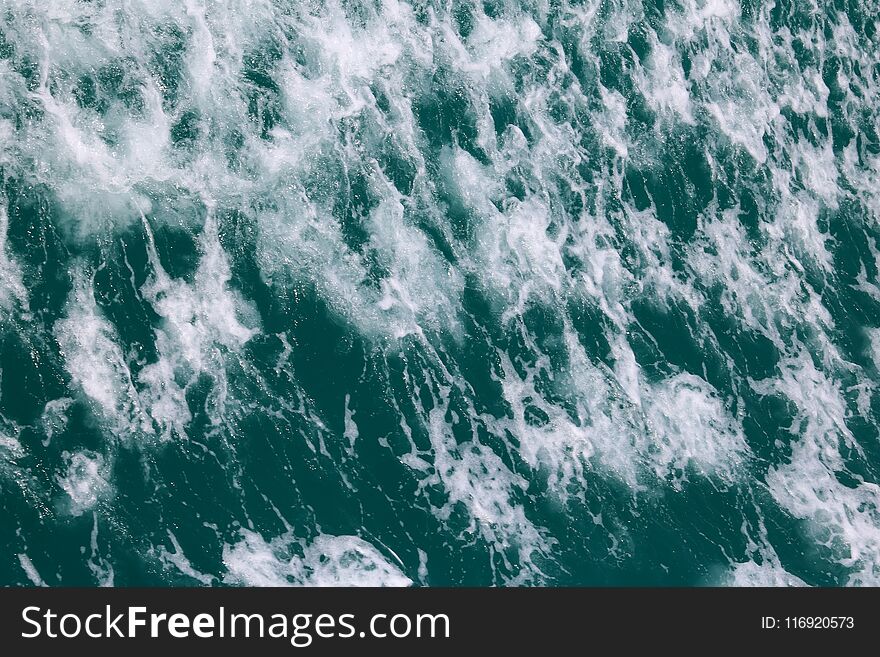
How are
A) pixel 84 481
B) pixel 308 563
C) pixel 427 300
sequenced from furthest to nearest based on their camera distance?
pixel 427 300, pixel 308 563, pixel 84 481

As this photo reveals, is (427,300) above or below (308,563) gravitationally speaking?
above

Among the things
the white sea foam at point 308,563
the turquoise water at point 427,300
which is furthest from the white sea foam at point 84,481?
the white sea foam at point 308,563

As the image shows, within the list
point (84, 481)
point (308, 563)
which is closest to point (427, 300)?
point (308, 563)

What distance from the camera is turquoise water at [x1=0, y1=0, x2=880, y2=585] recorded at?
154 feet

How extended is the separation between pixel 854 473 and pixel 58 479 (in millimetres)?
57268

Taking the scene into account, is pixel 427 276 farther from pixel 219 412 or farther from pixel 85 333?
pixel 85 333

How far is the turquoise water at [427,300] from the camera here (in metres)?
46.9

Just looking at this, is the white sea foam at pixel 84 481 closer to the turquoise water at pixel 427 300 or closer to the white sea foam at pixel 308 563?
the turquoise water at pixel 427 300

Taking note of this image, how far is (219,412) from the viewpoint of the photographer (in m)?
48.2

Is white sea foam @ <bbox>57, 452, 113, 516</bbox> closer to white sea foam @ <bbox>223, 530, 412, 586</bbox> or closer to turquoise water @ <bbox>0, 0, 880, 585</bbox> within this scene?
turquoise water @ <bbox>0, 0, 880, 585</bbox>

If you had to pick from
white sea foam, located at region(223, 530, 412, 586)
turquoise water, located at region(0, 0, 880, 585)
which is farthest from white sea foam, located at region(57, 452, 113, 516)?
white sea foam, located at region(223, 530, 412, 586)

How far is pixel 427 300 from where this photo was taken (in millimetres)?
53219

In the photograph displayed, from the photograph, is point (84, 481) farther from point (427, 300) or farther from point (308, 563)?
point (427, 300)

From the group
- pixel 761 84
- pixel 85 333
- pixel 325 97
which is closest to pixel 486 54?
pixel 325 97
